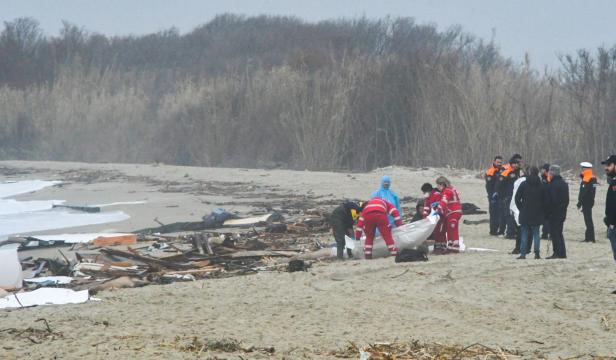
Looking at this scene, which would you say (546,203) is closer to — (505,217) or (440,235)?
(440,235)

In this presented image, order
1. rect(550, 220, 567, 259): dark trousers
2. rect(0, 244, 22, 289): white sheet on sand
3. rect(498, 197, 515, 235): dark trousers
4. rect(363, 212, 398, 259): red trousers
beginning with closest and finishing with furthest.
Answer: rect(0, 244, 22, 289): white sheet on sand, rect(550, 220, 567, 259): dark trousers, rect(363, 212, 398, 259): red trousers, rect(498, 197, 515, 235): dark trousers

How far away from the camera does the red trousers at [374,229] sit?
15.4 meters

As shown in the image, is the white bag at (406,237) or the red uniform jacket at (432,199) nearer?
the white bag at (406,237)

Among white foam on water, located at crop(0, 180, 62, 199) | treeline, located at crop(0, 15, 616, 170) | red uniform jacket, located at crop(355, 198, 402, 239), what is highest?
treeline, located at crop(0, 15, 616, 170)

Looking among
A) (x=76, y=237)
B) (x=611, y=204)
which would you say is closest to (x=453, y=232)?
(x=611, y=204)

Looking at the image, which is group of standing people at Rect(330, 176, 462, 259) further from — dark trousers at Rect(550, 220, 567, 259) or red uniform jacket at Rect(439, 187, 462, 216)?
dark trousers at Rect(550, 220, 567, 259)

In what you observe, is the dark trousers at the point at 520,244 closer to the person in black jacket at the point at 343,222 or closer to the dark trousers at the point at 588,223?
the dark trousers at the point at 588,223

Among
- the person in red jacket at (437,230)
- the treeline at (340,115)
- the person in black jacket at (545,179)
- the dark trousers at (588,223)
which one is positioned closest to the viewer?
the person in black jacket at (545,179)

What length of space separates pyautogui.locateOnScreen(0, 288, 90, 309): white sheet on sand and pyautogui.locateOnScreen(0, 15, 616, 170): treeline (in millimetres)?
25857

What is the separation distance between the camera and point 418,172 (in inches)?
1448

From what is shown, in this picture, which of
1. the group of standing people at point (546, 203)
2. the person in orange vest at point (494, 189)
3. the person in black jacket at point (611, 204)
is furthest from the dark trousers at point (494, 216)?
the person in black jacket at point (611, 204)

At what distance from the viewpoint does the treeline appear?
36844 millimetres

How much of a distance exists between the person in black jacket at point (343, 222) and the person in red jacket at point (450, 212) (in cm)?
120

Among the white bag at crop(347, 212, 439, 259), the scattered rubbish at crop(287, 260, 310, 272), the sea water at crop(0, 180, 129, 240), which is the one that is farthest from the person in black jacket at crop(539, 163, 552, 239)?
the sea water at crop(0, 180, 129, 240)
